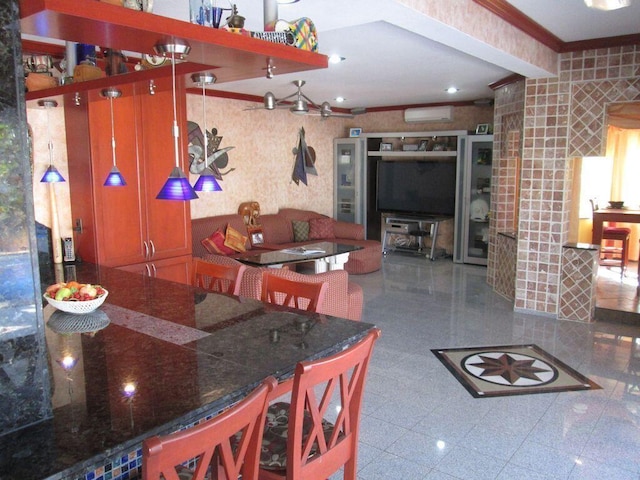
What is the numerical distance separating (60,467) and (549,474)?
2.44 meters

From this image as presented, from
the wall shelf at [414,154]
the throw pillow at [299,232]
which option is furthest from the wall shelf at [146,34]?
the wall shelf at [414,154]

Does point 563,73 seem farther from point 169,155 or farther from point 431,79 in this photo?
point 169,155

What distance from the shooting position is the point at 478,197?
8195mm

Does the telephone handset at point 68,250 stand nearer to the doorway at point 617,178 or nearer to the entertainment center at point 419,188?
the entertainment center at point 419,188

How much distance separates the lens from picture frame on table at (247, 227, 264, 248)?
738 centimetres

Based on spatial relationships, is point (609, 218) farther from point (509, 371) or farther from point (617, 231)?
point (509, 371)

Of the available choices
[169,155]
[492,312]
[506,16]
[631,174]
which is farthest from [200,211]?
[631,174]

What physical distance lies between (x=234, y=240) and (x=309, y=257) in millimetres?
1526

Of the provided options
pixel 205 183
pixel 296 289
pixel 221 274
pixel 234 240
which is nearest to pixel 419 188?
pixel 234 240

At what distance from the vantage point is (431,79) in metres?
6.28

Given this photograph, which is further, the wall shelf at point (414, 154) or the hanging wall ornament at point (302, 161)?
the hanging wall ornament at point (302, 161)

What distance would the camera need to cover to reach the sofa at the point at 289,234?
657 cm

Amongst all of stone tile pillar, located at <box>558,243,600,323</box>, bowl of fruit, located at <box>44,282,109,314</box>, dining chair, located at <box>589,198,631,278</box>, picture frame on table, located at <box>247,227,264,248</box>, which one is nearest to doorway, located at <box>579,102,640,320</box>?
dining chair, located at <box>589,198,631,278</box>

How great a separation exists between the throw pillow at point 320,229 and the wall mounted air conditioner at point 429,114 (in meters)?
2.37
